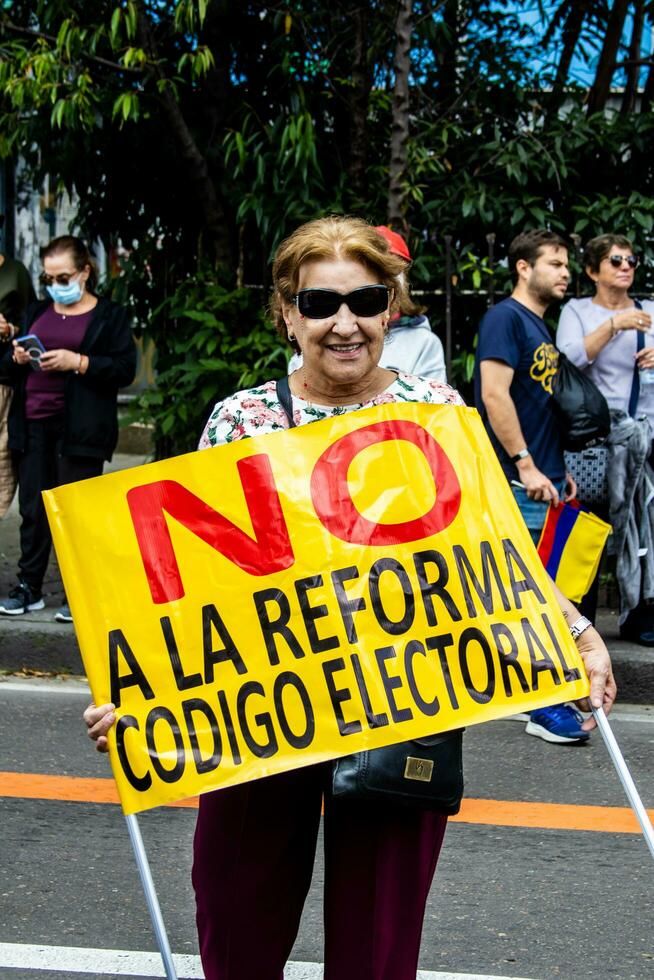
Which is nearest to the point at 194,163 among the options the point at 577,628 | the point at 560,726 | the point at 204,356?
the point at 204,356

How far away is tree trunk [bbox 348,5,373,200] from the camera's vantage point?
7.64 meters

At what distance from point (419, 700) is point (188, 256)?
6468mm

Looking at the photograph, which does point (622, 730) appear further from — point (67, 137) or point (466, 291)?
point (67, 137)

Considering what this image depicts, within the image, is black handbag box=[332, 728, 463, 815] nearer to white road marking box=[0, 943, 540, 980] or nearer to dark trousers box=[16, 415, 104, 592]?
white road marking box=[0, 943, 540, 980]

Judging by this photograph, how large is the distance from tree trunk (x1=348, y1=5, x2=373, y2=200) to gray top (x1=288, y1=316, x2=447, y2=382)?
2620 mm

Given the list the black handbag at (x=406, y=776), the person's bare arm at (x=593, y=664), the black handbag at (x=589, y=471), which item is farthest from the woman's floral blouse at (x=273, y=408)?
the black handbag at (x=589, y=471)

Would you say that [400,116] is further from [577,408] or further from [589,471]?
[577,408]

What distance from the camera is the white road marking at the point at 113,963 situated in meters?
3.33

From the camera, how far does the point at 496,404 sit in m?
5.40

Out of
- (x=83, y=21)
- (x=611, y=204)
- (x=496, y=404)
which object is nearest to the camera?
(x=496, y=404)

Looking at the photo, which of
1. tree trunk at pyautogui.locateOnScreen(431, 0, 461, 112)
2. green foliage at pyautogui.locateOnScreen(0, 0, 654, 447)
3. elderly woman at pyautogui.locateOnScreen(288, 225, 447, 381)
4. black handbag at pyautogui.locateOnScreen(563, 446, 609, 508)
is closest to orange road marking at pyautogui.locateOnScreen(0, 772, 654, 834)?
elderly woman at pyautogui.locateOnScreen(288, 225, 447, 381)

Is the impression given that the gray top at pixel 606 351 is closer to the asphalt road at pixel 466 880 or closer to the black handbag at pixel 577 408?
the black handbag at pixel 577 408

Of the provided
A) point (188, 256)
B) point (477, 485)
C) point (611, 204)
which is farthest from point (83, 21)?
point (477, 485)

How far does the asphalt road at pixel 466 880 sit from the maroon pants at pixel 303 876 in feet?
3.01
